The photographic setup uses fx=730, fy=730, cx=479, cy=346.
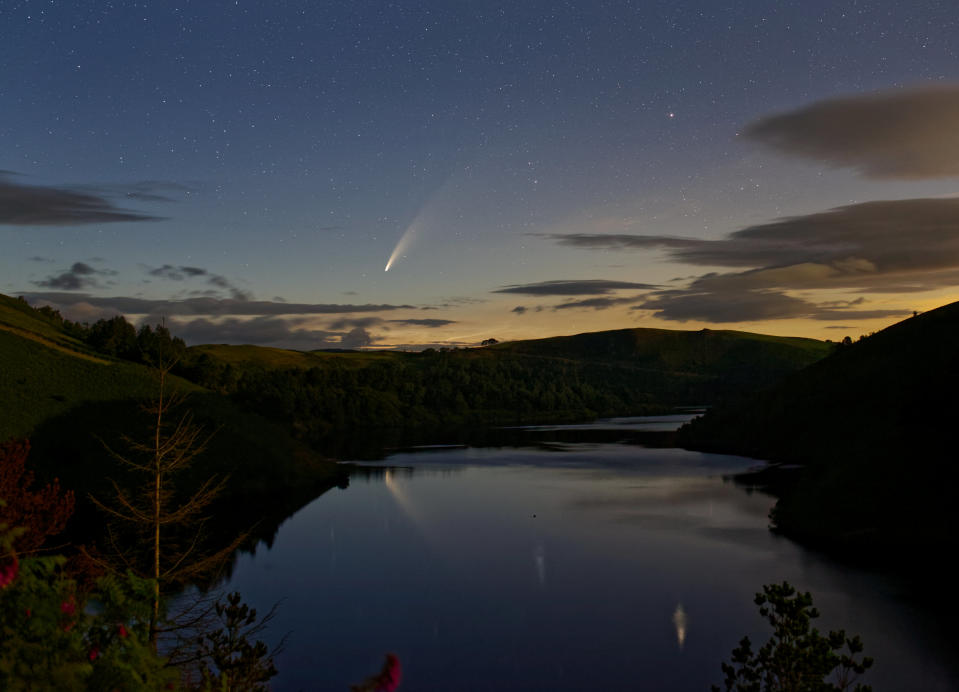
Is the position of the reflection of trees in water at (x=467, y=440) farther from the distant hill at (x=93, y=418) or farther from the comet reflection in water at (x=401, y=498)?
the distant hill at (x=93, y=418)

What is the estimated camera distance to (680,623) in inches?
1709

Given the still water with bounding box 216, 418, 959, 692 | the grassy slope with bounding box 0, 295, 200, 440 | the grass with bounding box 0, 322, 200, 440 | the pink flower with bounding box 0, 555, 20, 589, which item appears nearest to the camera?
the pink flower with bounding box 0, 555, 20, 589

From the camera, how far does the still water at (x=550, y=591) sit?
36.9 meters

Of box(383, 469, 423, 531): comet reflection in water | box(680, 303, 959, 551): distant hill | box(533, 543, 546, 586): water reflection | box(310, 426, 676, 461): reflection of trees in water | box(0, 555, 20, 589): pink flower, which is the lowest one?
box(310, 426, 676, 461): reflection of trees in water

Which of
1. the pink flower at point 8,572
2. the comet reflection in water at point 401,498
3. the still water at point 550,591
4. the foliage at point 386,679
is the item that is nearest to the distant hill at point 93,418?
the comet reflection in water at point 401,498

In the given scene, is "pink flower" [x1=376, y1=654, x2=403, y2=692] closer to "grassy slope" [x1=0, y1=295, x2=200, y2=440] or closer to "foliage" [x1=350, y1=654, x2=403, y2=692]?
"foliage" [x1=350, y1=654, x2=403, y2=692]

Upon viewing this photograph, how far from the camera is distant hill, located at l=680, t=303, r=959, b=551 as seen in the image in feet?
195

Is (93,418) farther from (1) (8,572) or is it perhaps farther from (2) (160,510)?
(1) (8,572)

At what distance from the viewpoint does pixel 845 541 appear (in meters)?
60.6

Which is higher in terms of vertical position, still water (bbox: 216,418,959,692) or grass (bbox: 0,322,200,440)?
grass (bbox: 0,322,200,440)

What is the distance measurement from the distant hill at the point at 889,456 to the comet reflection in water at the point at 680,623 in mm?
22067

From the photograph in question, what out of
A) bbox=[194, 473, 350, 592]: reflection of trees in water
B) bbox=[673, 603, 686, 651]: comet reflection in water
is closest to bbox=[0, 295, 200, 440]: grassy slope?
bbox=[194, 473, 350, 592]: reflection of trees in water

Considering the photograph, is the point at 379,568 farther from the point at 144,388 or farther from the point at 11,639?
the point at 144,388

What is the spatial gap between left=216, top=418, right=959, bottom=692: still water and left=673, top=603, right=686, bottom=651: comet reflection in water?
0.16 meters
